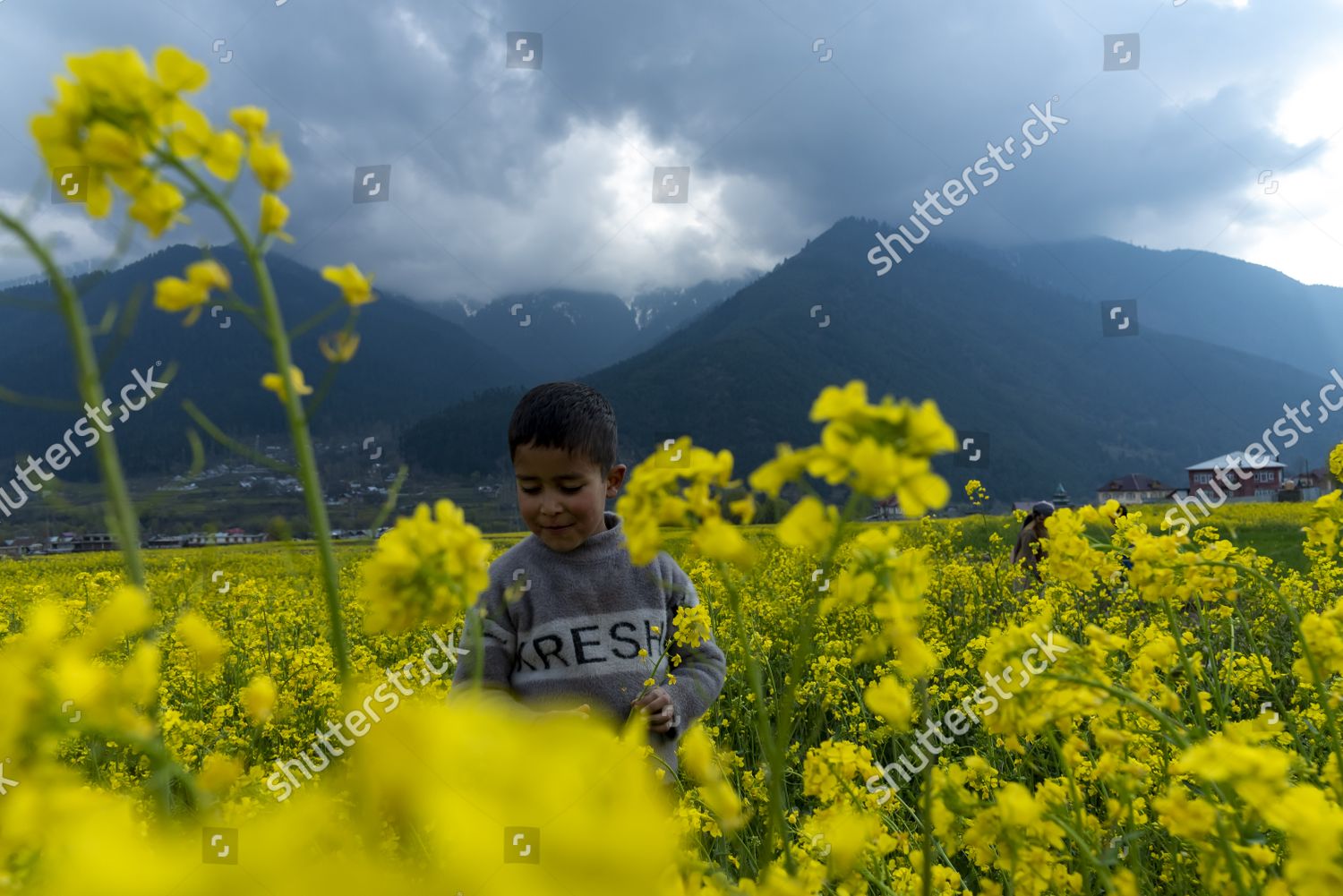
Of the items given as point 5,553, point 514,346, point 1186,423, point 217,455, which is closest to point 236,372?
point 217,455

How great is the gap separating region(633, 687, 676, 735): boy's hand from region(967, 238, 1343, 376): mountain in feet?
612

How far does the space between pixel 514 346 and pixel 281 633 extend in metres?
170

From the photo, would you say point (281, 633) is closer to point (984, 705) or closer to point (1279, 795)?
point (984, 705)

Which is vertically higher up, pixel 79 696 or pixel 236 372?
pixel 236 372

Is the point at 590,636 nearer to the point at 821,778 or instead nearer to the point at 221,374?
the point at 821,778

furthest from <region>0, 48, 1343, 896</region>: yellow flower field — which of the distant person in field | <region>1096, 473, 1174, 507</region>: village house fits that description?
<region>1096, 473, 1174, 507</region>: village house

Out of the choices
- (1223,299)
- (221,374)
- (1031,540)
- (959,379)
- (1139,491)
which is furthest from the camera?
(1223,299)

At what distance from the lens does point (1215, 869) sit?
101 centimetres

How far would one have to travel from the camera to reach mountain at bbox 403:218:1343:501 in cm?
8375

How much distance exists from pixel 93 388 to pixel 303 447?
0.41 feet

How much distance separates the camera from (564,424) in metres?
2.16

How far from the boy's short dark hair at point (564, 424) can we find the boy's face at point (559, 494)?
0.09 ft

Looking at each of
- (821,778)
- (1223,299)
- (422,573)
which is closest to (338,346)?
(422,573)

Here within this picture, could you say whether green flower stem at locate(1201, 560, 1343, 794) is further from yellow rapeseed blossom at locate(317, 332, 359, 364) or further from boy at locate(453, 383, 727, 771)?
boy at locate(453, 383, 727, 771)
